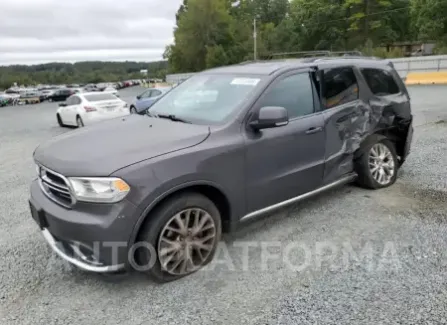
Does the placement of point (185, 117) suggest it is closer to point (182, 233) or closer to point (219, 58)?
point (182, 233)

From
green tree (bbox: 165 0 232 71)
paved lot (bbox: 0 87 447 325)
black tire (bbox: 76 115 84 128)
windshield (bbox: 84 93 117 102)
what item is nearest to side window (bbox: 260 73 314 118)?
paved lot (bbox: 0 87 447 325)

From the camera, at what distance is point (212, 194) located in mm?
3420

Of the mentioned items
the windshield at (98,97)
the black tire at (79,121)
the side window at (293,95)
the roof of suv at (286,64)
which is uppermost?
the roof of suv at (286,64)

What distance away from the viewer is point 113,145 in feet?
10.5

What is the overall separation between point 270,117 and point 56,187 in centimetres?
181

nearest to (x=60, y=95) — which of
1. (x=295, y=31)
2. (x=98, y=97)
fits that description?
(x=98, y=97)

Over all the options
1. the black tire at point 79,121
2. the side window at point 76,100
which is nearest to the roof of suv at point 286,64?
the black tire at point 79,121

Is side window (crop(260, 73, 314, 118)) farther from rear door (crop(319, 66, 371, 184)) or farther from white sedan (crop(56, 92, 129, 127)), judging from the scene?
white sedan (crop(56, 92, 129, 127))

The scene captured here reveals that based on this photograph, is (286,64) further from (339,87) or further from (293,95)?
(339,87)

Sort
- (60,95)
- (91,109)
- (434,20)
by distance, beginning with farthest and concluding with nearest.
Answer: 1. (60,95)
2. (434,20)
3. (91,109)

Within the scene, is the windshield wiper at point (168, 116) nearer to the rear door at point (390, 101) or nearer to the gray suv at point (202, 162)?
the gray suv at point (202, 162)

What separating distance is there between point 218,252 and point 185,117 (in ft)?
4.23

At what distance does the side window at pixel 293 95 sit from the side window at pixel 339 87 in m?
0.24

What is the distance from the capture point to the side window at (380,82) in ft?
15.9
